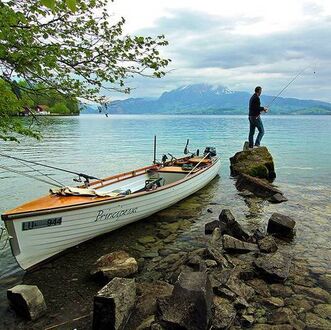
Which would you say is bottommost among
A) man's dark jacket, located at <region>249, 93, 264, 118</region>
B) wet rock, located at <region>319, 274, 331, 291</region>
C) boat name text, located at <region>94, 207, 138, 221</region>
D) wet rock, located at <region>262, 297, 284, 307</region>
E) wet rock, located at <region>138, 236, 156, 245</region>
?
wet rock, located at <region>138, 236, 156, 245</region>

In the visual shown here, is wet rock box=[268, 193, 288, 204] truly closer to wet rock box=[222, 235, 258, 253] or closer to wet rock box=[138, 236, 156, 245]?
wet rock box=[222, 235, 258, 253]

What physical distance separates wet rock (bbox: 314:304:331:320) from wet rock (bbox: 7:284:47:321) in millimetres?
5375

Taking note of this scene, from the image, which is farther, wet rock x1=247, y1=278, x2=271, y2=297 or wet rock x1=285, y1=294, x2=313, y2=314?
wet rock x1=247, y1=278, x2=271, y2=297

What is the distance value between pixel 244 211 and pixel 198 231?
333 cm

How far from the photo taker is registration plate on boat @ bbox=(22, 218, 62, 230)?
841 centimetres

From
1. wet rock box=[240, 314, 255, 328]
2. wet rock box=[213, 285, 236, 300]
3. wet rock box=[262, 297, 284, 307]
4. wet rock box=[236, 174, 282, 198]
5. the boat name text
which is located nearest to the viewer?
wet rock box=[240, 314, 255, 328]

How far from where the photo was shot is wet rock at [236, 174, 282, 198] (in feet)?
54.6

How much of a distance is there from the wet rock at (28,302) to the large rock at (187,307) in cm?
249

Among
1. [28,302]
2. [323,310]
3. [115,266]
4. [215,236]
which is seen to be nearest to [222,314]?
[323,310]

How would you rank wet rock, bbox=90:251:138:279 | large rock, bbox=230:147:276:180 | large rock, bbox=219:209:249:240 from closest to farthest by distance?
wet rock, bbox=90:251:138:279 → large rock, bbox=219:209:249:240 → large rock, bbox=230:147:276:180

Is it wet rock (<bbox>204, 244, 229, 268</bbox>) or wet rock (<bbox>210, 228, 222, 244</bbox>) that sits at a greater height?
wet rock (<bbox>204, 244, 229, 268</bbox>)

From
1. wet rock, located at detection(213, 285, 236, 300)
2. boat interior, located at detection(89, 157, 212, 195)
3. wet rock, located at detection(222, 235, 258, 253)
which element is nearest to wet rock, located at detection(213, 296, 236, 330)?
wet rock, located at detection(213, 285, 236, 300)

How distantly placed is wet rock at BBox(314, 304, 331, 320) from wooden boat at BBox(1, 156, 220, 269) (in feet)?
20.0

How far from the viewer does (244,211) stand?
46.6 feet
